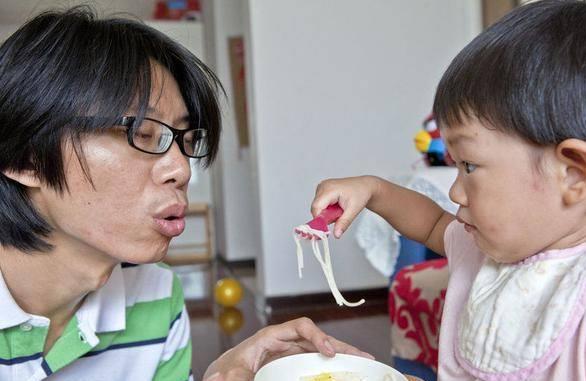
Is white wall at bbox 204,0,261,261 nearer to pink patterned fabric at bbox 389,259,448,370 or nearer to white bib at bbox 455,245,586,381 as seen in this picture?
pink patterned fabric at bbox 389,259,448,370

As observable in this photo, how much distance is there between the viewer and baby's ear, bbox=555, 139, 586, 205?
0.68m

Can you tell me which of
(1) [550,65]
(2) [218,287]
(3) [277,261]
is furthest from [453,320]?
(2) [218,287]

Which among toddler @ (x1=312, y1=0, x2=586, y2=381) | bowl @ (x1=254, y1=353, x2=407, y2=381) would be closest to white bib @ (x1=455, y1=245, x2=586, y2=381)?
toddler @ (x1=312, y1=0, x2=586, y2=381)

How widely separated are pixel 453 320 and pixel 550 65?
0.40m

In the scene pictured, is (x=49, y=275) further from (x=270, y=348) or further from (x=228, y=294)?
(x=228, y=294)

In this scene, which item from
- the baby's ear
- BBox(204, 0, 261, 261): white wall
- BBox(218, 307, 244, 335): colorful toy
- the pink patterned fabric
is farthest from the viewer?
BBox(204, 0, 261, 261): white wall

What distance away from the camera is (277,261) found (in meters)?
3.58

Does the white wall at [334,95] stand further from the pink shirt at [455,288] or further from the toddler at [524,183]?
the toddler at [524,183]

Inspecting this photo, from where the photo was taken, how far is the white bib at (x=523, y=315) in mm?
715

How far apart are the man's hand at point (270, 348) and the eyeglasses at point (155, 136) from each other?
0.30 meters

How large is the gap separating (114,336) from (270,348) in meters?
0.33

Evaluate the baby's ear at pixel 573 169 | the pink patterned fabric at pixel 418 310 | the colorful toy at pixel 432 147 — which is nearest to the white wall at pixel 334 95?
the colorful toy at pixel 432 147

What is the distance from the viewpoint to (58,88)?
0.85 m

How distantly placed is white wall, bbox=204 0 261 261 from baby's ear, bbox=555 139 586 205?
4.34m
